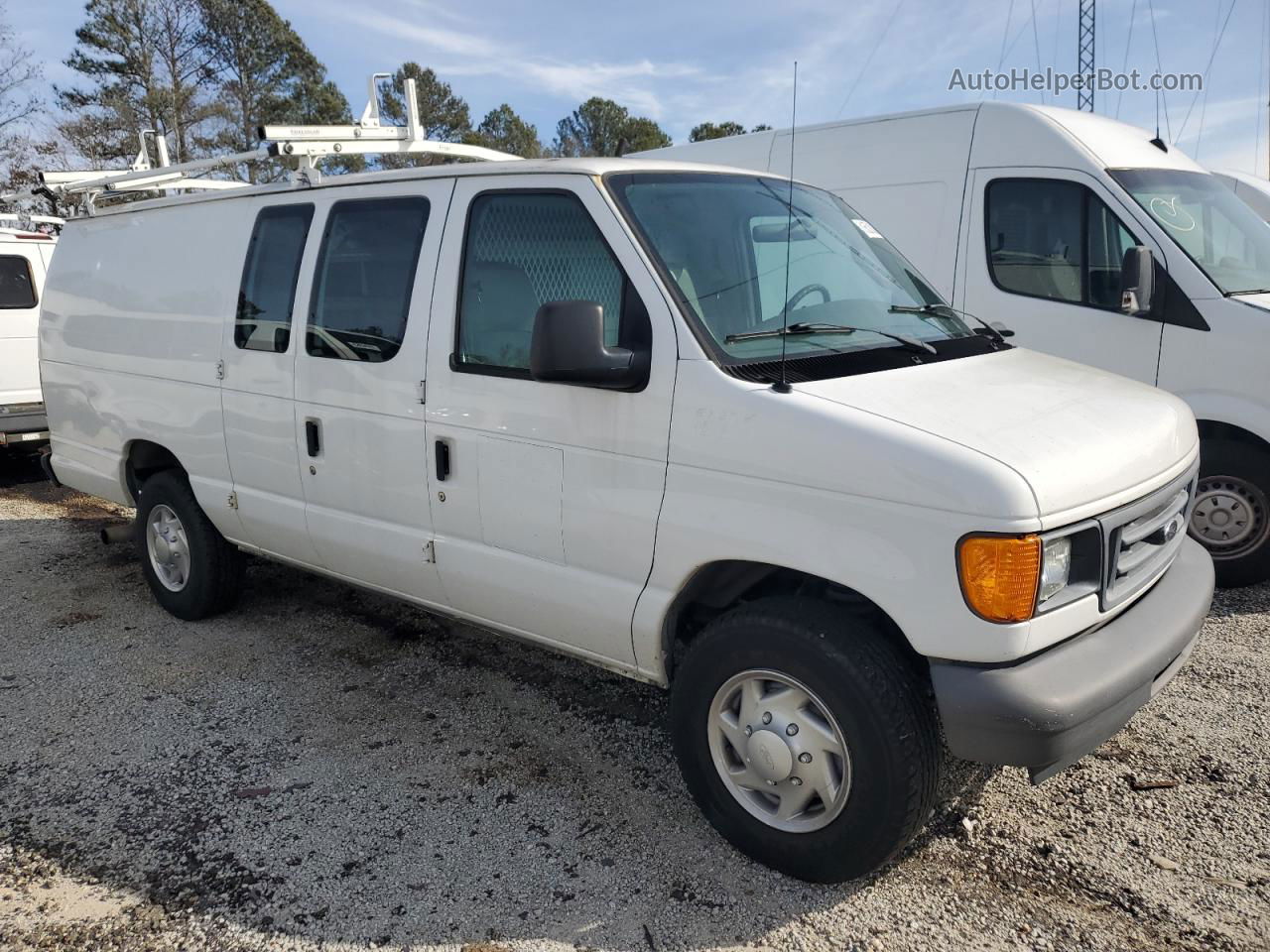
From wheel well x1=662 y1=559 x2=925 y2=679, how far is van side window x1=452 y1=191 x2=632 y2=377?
84 centimetres

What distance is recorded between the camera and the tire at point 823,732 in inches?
104

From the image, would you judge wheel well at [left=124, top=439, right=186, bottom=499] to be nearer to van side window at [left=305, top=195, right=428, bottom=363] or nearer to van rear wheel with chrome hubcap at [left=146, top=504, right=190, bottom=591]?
van rear wheel with chrome hubcap at [left=146, top=504, right=190, bottom=591]

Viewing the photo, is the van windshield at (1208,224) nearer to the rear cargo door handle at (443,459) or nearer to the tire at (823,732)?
the tire at (823,732)

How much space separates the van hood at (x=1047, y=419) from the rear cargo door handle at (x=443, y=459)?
145 cm

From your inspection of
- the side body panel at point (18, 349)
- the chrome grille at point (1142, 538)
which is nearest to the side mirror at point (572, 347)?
the chrome grille at point (1142, 538)

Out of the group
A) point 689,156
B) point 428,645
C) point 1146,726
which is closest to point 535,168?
point 428,645

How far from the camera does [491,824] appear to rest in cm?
327

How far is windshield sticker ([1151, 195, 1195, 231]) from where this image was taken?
5.43m

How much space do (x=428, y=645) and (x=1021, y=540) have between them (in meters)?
3.24

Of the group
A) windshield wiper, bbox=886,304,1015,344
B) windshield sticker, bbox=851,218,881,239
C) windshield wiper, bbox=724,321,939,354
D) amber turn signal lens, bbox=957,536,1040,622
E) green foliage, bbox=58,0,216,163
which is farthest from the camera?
green foliage, bbox=58,0,216,163

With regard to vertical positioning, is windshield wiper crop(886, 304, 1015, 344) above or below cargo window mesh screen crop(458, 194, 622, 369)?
below

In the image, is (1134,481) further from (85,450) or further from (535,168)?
(85,450)

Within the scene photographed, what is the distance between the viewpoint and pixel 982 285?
6027 mm

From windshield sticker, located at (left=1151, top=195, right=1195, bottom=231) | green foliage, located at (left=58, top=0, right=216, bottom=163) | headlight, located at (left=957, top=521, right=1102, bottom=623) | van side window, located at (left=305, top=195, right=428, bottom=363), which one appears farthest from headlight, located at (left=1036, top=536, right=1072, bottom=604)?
green foliage, located at (left=58, top=0, right=216, bottom=163)
